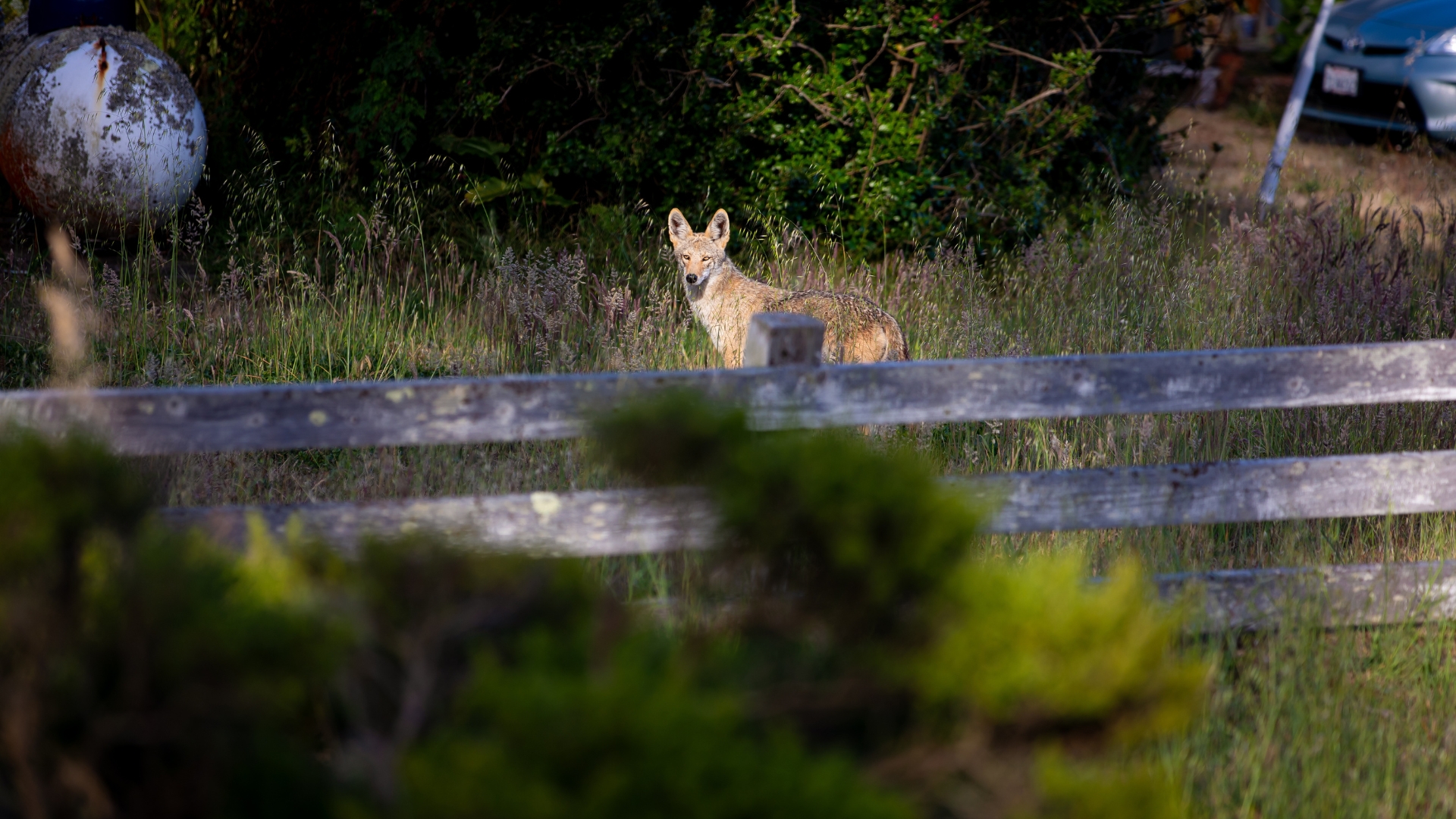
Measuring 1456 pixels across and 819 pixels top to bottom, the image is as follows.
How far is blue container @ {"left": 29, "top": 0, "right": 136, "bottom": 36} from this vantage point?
8.36 m

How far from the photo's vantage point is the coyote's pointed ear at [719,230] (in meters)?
6.96

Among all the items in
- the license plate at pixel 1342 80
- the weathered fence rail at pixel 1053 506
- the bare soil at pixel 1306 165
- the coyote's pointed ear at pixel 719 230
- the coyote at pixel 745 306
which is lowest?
the weathered fence rail at pixel 1053 506

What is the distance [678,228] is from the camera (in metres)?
7.14

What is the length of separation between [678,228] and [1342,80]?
1020cm

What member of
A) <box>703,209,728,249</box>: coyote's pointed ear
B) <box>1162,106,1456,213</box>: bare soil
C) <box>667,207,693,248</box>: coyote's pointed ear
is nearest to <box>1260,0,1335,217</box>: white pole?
<box>1162,106,1456,213</box>: bare soil

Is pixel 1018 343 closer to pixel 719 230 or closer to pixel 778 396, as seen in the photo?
pixel 719 230

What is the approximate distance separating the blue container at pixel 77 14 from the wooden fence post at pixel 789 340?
7.49 metres

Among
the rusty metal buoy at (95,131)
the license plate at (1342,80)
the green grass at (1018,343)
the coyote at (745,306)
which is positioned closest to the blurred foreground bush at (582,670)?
the green grass at (1018,343)

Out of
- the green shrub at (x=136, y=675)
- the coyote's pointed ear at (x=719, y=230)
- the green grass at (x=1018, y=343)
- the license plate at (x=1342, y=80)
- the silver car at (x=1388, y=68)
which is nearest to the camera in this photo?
the green shrub at (x=136, y=675)

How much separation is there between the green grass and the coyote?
21cm

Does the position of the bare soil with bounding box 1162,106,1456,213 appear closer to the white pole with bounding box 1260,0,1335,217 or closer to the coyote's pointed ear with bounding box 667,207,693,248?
the white pole with bounding box 1260,0,1335,217

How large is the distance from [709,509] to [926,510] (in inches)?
16.8

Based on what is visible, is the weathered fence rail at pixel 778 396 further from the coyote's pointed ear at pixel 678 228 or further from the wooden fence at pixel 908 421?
the coyote's pointed ear at pixel 678 228

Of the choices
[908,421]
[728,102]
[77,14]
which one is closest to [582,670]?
[908,421]
